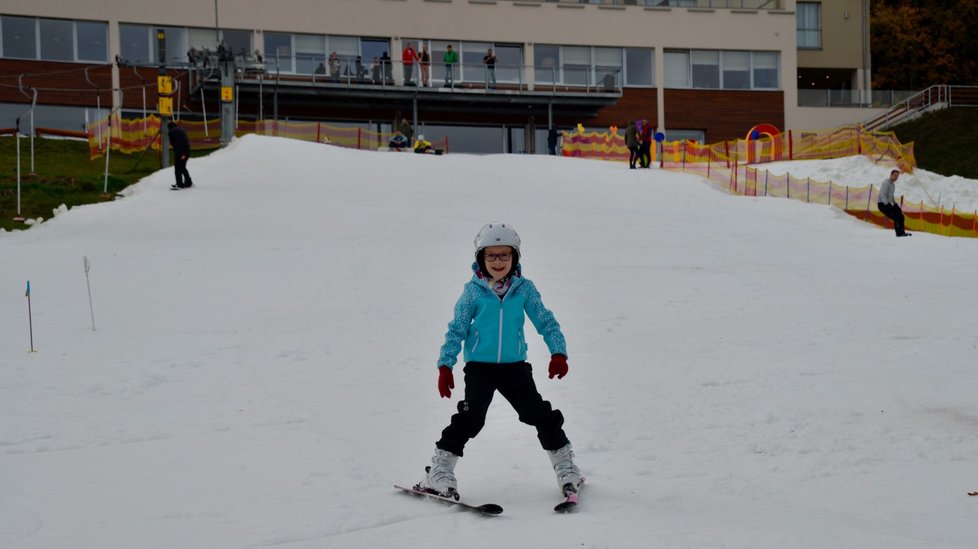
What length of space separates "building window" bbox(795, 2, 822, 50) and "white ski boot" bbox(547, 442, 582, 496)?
55836 mm

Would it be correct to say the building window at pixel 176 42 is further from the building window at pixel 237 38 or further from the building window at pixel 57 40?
the building window at pixel 57 40

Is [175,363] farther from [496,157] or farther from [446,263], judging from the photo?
[496,157]

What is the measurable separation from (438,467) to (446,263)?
407 inches

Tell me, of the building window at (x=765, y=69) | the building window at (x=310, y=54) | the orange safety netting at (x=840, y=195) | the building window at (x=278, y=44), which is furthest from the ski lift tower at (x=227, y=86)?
the building window at (x=765, y=69)

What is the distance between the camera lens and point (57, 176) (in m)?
25.9

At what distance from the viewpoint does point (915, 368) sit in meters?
10.1

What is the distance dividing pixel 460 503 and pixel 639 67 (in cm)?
4840

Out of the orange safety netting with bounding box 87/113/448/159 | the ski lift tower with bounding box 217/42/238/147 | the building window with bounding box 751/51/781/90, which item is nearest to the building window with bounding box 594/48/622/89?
the building window with bounding box 751/51/781/90

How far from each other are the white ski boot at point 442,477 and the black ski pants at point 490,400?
0.19 ft

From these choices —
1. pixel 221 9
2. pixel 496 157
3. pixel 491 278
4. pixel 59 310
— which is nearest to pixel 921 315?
pixel 491 278

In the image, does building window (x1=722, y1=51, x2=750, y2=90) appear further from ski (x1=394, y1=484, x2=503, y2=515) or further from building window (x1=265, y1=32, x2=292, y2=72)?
ski (x1=394, y1=484, x2=503, y2=515)

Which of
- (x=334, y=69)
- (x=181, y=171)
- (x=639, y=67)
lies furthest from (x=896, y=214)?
(x=639, y=67)

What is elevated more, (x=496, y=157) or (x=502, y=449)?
(x=496, y=157)

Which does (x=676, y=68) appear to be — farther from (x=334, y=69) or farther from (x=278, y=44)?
(x=278, y=44)
